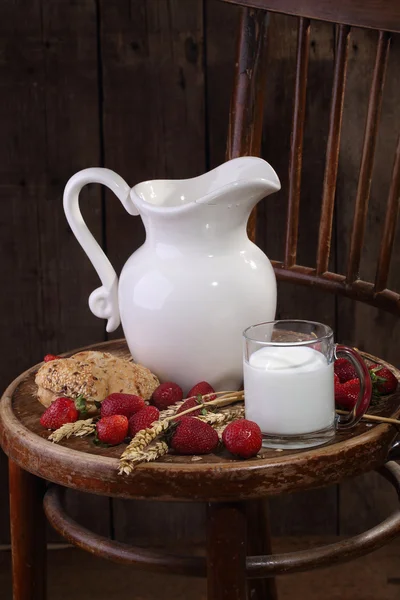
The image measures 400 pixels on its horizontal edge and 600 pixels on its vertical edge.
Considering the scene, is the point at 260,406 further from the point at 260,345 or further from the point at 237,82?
the point at 237,82

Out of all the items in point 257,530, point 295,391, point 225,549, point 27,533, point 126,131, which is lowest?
point 257,530

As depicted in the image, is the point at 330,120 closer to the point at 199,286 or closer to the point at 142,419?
the point at 199,286

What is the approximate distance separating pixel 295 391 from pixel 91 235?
343mm

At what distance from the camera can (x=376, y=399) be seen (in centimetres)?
81

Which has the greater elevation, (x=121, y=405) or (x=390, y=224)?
(x=390, y=224)

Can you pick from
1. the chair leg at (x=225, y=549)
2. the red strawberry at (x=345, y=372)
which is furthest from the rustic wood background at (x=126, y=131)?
the chair leg at (x=225, y=549)

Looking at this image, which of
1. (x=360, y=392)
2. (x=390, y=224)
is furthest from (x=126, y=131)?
(x=360, y=392)

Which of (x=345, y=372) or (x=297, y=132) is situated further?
(x=297, y=132)

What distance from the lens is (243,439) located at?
659mm

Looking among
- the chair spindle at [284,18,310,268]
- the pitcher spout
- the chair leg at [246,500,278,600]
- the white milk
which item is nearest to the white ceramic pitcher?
the pitcher spout

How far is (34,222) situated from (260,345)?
0.78 meters

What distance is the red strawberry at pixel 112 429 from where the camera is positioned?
695mm

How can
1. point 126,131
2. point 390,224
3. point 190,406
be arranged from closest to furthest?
point 190,406
point 390,224
point 126,131

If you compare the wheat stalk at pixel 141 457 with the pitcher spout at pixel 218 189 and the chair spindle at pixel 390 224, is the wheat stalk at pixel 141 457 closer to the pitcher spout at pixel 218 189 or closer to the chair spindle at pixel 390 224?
the pitcher spout at pixel 218 189
